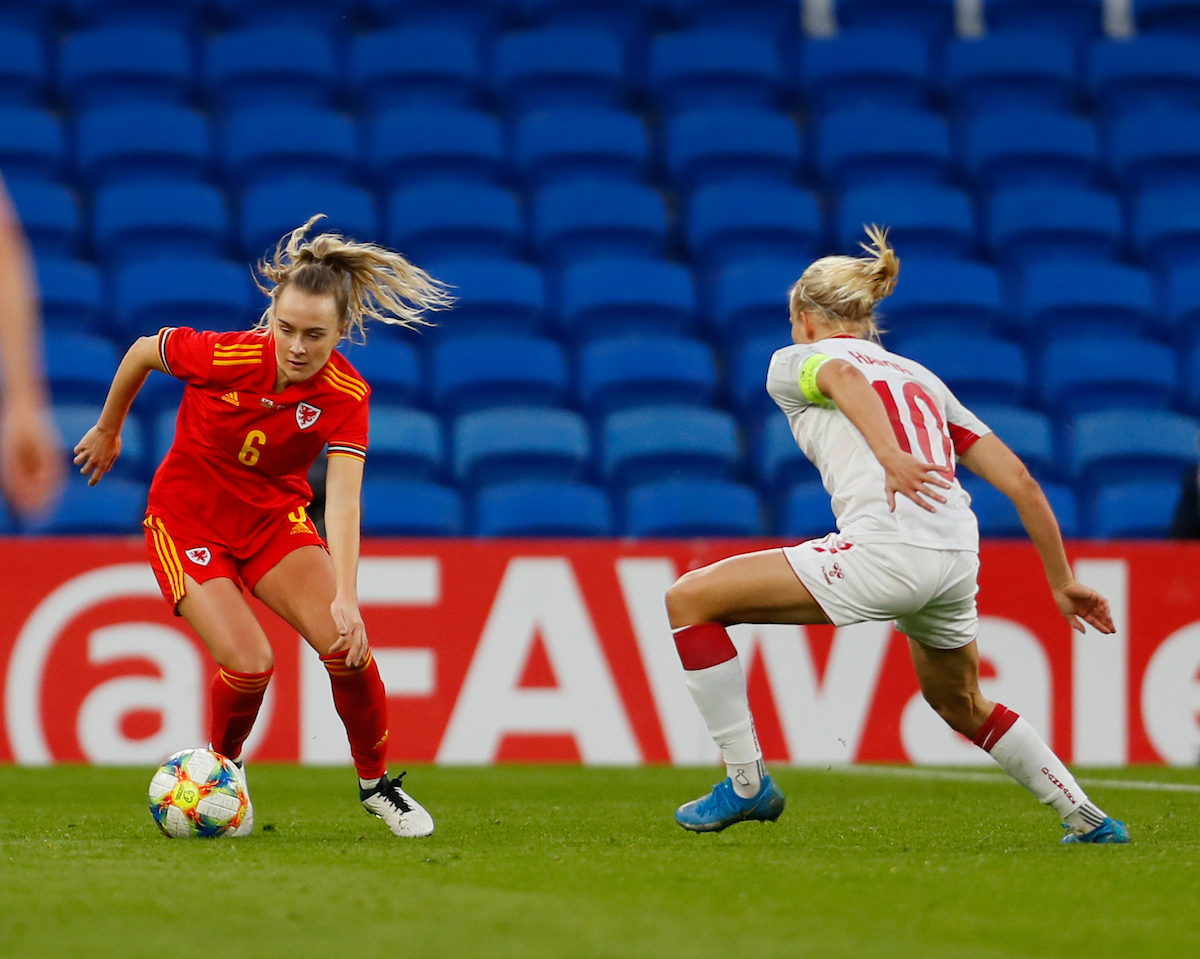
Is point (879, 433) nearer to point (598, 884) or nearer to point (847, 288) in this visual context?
point (847, 288)

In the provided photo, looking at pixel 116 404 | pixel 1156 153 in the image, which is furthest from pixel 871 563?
pixel 1156 153

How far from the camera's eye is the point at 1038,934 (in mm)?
3029

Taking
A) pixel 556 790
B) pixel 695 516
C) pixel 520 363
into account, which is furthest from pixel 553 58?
pixel 556 790

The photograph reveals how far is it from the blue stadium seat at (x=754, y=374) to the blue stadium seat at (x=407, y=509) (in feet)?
6.34

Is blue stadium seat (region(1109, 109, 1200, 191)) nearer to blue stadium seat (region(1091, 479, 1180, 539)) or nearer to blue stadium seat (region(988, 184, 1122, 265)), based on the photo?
blue stadium seat (region(988, 184, 1122, 265))

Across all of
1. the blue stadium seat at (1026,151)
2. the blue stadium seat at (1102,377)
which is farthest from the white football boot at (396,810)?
the blue stadium seat at (1026,151)

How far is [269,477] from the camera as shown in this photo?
16.2 feet

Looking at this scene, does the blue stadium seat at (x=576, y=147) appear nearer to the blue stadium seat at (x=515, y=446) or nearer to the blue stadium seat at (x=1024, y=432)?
the blue stadium seat at (x=515, y=446)

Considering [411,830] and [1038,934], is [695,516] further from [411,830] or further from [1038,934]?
[1038,934]

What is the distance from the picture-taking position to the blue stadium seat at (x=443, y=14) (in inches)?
470

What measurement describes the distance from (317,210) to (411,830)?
6.22 meters

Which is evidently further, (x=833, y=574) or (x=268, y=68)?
(x=268, y=68)

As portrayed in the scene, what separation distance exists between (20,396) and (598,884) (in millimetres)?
1958

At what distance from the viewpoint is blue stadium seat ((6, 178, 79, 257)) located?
9.94 m
